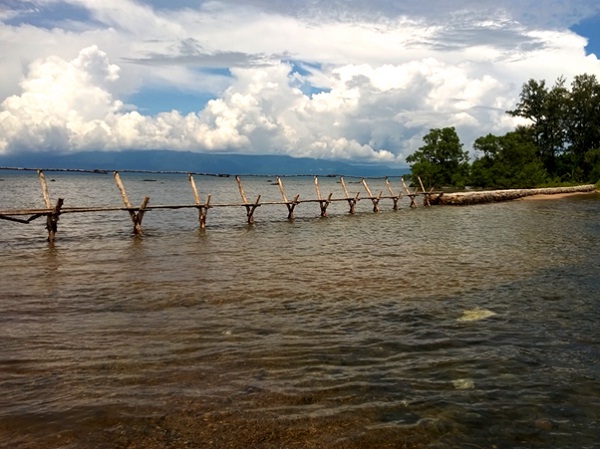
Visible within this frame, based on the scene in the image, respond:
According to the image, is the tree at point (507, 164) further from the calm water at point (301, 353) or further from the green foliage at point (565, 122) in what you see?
the calm water at point (301, 353)

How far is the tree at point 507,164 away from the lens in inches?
2255

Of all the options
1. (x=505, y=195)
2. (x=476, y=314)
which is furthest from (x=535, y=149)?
(x=476, y=314)

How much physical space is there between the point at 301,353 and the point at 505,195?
45.0 metres

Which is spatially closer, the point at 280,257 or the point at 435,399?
the point at 435,399

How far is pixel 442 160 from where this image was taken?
64.0 m

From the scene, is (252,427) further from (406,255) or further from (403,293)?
(406,255)

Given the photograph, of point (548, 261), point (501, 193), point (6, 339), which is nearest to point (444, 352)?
point (6, 339)

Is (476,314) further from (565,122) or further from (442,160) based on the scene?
(565,122)

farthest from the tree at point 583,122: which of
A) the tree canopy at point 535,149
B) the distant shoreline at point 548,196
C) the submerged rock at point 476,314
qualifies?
the submerged rock at point 476,314

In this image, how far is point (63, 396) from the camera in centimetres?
548

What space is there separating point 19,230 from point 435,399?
2349cm

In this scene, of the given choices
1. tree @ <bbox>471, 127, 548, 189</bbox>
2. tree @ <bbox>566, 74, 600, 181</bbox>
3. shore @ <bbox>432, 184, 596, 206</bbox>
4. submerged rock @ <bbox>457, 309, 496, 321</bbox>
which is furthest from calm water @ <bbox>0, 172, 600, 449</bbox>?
tree @ <bbox>566, 74, 600, 181</bbox>

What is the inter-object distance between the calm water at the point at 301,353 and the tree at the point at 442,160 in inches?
1952

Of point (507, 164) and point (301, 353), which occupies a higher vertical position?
point (507, 164)
